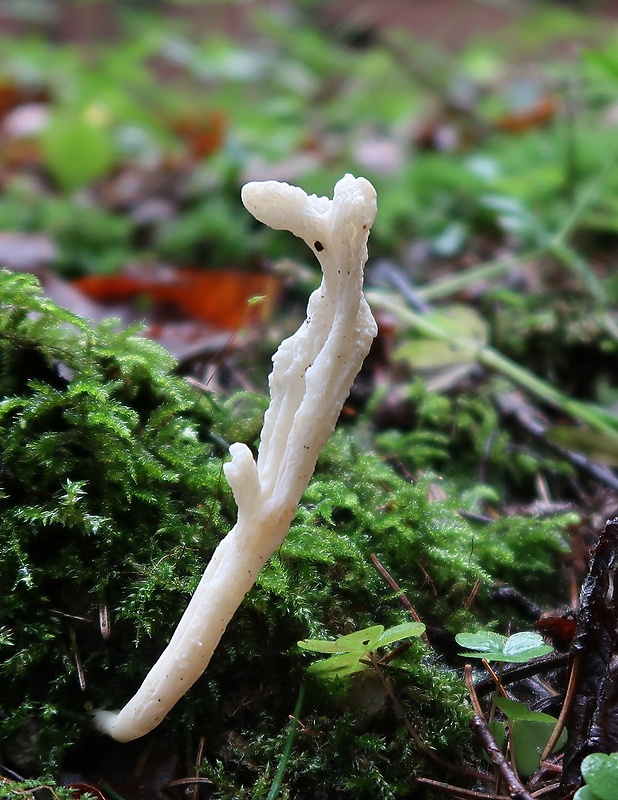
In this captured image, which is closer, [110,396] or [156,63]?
[110,396]

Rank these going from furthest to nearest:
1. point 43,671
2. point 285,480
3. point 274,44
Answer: point 274,44
point 43,671
point 285,480

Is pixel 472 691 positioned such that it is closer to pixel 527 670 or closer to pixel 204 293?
pixel 527 670

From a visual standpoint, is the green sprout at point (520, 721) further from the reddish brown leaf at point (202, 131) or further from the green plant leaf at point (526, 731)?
the reddish brown leaf at point (202, 131)

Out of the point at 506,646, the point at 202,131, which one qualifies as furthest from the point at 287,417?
the point at 202,131

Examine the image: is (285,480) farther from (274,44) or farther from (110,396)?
(274,44)

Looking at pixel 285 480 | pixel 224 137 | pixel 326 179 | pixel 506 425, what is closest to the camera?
pixel 285 480

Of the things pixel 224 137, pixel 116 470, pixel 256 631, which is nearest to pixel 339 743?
pixel 256 631
